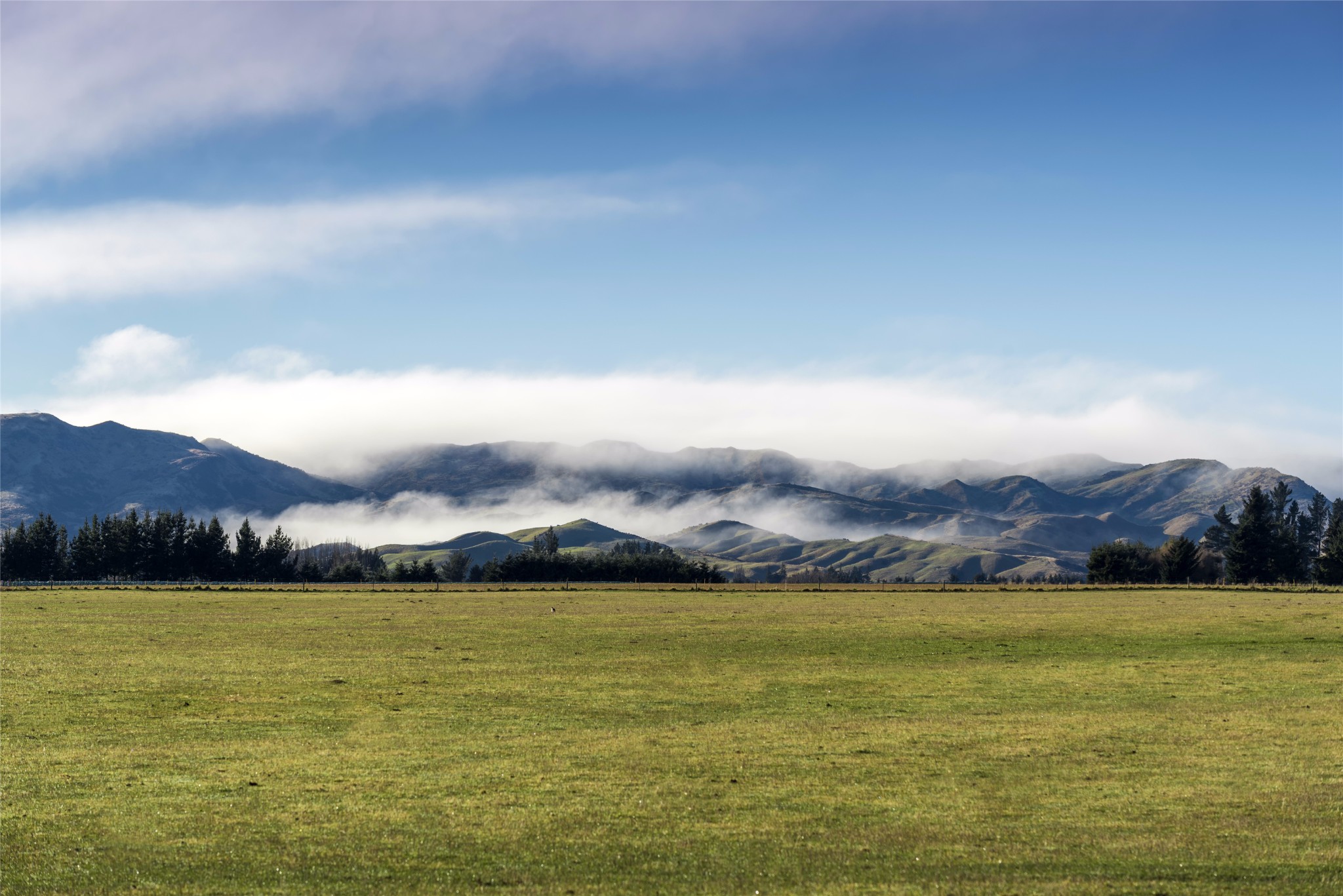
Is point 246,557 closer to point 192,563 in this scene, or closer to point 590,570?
point 192,563

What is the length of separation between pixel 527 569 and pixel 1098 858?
162763 millimetres

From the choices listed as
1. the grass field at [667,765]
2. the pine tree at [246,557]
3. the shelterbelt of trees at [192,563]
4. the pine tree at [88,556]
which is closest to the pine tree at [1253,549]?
the shelterbelt of trees at [192,563]

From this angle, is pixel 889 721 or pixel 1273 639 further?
pixel 1273 639

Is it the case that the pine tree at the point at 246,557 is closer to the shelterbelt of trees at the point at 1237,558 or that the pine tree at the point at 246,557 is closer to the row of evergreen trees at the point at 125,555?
the row of evergreen trees at the point at 125,555

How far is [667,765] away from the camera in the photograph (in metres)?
29.0

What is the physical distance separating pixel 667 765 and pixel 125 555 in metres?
172

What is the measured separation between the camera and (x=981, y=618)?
8000 centimetres

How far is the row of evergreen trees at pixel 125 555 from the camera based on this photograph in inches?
6900

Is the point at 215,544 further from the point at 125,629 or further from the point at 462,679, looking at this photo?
the point at 462,679

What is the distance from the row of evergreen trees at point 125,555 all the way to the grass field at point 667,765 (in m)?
122

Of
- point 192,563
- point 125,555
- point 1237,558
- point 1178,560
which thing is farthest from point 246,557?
point 1237,558

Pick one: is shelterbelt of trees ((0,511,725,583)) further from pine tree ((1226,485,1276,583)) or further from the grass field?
the grass field

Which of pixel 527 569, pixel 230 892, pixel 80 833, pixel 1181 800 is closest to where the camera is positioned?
pixel 230 892

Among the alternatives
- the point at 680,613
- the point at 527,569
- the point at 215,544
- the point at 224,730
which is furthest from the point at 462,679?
the point at 215,544
